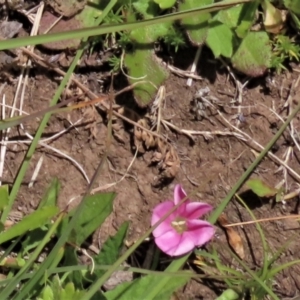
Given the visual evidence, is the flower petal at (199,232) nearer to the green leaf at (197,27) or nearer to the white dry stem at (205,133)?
the white dry stem at (205,133)

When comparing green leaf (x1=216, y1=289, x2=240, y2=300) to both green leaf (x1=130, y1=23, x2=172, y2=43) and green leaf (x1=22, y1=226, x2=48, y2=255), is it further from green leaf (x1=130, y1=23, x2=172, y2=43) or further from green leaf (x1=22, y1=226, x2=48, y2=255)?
green leaf (x1=130, y1=23, x2=172, y2=43)

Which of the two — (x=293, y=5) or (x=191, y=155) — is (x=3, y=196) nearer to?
(x=191, y=155)

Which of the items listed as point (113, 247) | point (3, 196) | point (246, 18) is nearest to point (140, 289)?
point (113, 247)

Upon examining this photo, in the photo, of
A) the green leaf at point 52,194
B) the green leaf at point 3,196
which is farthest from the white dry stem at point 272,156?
the green leaf at point 3,196

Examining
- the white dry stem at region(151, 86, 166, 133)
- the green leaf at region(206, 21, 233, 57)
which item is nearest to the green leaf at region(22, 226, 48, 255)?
the white dry stem at region(151, 86, 166, 133)

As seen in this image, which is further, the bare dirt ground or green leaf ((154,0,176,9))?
the bare dirt ground

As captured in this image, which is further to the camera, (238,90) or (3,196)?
(238,90)
